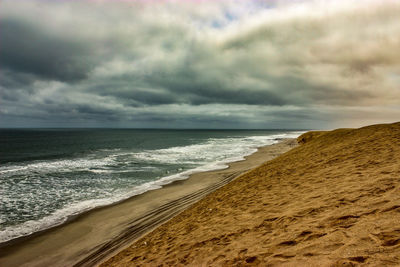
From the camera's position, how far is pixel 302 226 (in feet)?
16.4

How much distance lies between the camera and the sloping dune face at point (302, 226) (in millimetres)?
3746

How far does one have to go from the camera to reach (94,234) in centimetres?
1001

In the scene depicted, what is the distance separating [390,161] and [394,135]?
6.55 meters

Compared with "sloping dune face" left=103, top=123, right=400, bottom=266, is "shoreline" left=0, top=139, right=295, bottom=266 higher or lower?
lower

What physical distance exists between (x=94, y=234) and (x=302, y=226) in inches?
364

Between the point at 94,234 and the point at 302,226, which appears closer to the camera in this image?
the point at 302,226

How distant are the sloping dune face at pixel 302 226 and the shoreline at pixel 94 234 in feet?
6.29

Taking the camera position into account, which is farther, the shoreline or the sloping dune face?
the shoreline

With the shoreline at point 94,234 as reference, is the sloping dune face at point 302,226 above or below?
above

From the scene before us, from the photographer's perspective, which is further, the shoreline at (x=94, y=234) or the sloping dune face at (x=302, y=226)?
the shoreline at (x=94, y=234)

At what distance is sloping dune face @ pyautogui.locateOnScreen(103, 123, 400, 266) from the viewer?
12.3ft

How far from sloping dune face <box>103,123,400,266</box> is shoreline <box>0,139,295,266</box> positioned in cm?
192

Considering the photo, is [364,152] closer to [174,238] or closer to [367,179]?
[367,179]

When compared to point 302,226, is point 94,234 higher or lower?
lower
